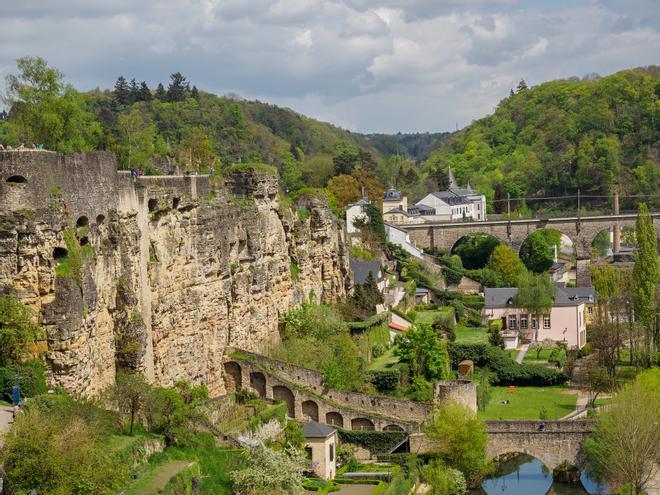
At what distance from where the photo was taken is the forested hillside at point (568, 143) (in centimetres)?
13838

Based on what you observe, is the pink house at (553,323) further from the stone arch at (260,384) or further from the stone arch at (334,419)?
the stone arch at (260,384)

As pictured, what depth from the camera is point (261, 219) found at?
62188 mm

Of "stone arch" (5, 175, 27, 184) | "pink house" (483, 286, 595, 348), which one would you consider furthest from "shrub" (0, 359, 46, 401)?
"pink house" (483, 286, 595, 348)

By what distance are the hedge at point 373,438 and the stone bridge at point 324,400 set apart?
4.71 ft

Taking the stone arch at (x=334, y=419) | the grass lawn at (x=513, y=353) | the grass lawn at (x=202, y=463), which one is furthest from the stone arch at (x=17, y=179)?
the grass lawn at (x=513, y=353)

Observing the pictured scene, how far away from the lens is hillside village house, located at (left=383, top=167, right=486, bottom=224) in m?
117

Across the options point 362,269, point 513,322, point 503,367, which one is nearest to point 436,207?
point 513,322

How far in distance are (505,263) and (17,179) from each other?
2738 inches

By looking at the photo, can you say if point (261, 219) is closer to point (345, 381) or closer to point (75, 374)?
point (345, 381)

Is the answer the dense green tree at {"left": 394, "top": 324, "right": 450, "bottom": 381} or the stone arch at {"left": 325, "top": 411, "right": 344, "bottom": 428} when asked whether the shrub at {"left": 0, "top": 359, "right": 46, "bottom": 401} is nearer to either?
the stone arch at {"left": 325, "top": 411, "right": 344, "bottom": 428}

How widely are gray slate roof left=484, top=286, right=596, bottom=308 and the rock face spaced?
52.3 feet

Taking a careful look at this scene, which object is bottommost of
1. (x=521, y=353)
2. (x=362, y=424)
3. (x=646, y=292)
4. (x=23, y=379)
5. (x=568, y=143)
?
(x=362, y=424)

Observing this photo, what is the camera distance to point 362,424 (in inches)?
2207

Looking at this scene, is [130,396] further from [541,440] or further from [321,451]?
[541,440]
